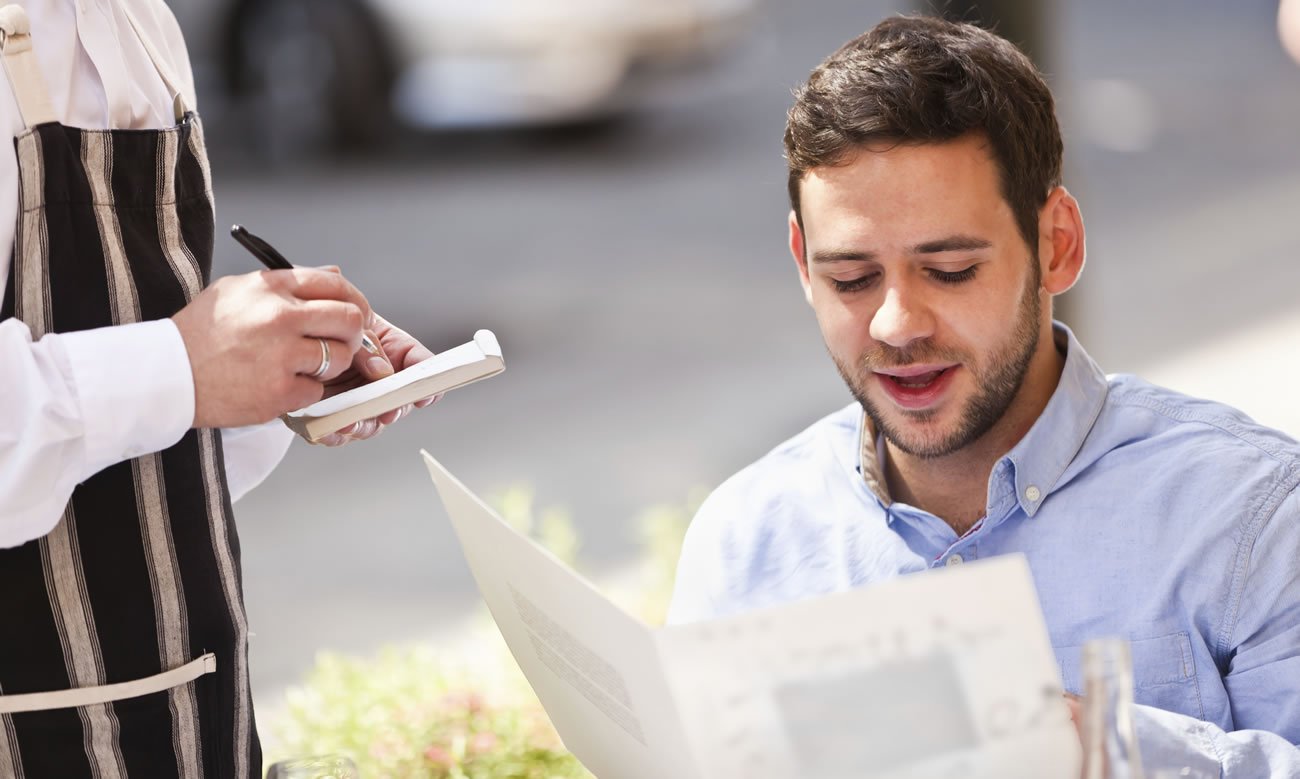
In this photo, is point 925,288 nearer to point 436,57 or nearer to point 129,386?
point 129,386

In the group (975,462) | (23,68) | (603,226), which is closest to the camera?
(23,68)

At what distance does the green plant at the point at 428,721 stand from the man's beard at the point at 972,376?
2.36 ft

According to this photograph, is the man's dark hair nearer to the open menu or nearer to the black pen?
the black pen

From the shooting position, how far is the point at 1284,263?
6023mm

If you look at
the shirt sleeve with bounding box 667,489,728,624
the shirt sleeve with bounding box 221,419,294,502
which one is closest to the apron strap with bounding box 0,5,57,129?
the shirt sleeve with bounding box 221,419,294,502

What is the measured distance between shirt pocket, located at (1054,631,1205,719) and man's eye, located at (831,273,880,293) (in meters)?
0.47

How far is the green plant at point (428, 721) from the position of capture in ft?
8.37

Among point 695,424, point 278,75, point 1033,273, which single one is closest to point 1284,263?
point 695,424

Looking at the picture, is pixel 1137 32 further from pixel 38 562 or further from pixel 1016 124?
pixel 38 562

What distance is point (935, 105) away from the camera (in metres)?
Answer: 1.80

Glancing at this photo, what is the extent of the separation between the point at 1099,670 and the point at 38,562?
0.96m

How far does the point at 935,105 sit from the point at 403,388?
704mm

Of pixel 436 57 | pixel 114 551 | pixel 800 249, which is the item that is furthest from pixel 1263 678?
pixel 436 57

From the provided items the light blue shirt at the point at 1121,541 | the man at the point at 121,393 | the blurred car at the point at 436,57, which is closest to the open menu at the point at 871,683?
the light blue shirt at the point at 1121,541
